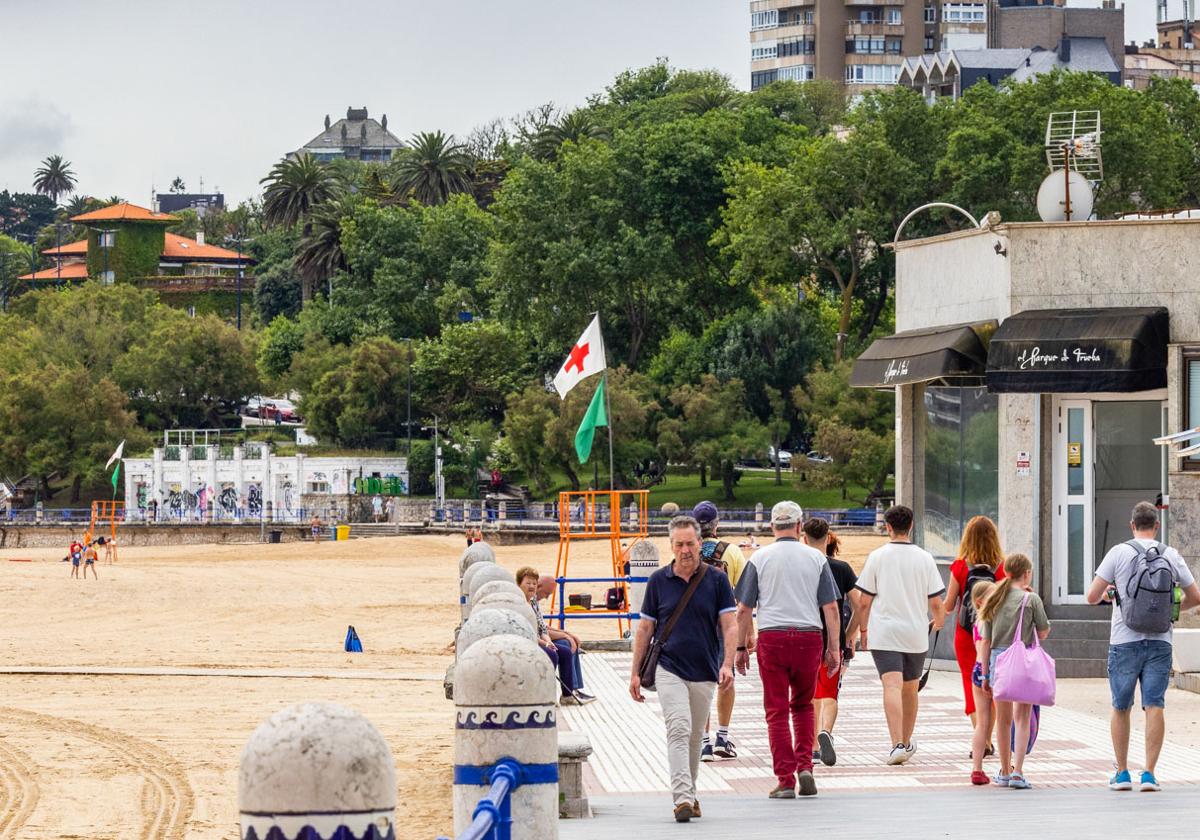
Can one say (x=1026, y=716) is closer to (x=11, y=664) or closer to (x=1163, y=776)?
(x=1163, y=776)

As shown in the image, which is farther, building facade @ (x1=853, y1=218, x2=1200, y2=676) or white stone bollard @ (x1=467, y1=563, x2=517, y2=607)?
building facade @ (x1=853, y1=218, x2=1200, y2=676)

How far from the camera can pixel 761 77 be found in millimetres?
167750

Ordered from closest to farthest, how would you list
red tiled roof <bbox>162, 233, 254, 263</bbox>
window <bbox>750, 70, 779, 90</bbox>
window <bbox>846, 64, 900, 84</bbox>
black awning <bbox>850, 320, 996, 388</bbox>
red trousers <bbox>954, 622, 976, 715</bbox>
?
red trousers <bbox>954, 622, 976, 715</bbox> < black awning <bbox>850, 320, 996, 388</bbox> < red tiled roof <bbox>162, 233, 254, 263</bbox> < window <bbox>846, 64, 900, 84</bbox> < window <bbox>750, 70, 779, 90</bbox>

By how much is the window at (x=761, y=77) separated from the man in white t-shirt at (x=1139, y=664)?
15607cm

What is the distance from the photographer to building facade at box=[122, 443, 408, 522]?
82.4 meters

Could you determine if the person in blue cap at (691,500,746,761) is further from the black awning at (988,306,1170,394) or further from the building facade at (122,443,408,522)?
the building facade at (122,443,408,522)

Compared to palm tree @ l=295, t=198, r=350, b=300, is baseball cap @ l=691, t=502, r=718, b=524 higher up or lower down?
lower down

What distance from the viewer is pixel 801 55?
6398 inches

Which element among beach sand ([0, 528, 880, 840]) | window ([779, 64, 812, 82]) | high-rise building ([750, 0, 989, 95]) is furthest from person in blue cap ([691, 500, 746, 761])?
window ([779, 64, 812, 82])

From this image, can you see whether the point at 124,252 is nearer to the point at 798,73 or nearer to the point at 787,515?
the point at 798,73

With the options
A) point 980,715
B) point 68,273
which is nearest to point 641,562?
point 980,715

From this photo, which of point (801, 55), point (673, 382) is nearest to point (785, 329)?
point (673, 382)

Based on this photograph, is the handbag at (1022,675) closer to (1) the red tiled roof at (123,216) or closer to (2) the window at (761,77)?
(1) the red tiled roof at (123,216)

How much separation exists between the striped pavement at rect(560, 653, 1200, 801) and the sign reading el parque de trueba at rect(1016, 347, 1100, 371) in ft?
12.2
